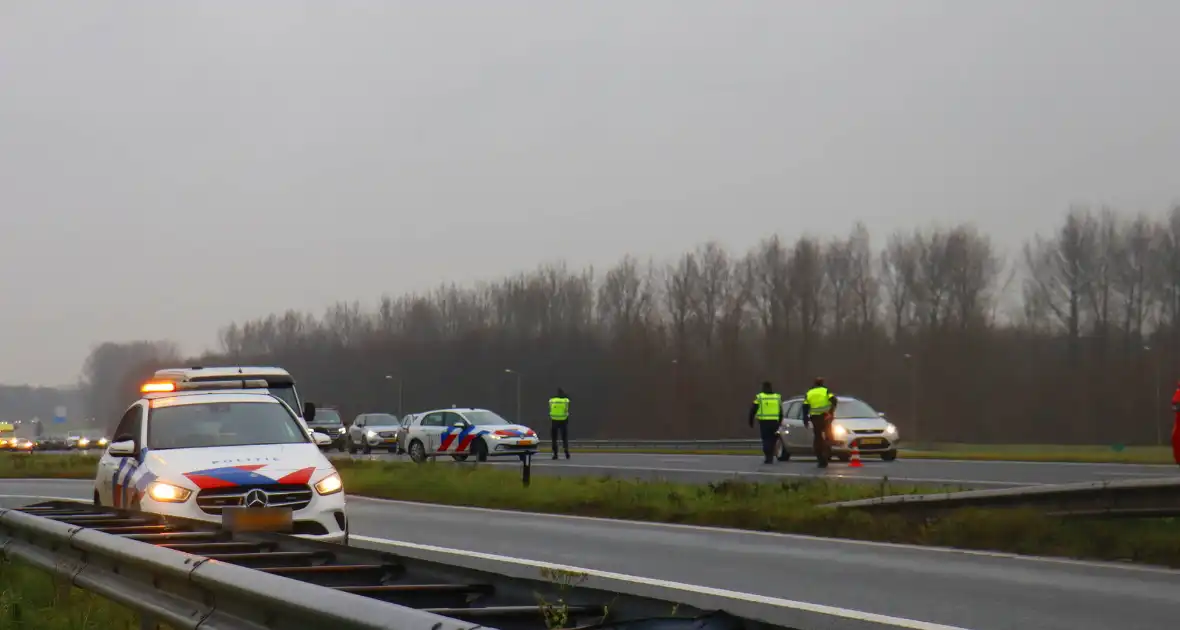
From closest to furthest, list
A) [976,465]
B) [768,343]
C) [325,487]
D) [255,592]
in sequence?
[255,592]
[325,487]
[976,465]
[768,343]

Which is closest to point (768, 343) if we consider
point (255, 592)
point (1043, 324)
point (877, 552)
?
point (1043, 324)

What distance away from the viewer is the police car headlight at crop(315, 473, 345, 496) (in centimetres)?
1114

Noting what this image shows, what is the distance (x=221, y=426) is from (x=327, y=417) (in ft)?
134

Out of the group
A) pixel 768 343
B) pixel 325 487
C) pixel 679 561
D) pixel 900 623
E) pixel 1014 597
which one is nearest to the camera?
→ pixel 900 623

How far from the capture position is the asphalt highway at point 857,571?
8.92 metres

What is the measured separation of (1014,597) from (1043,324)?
72.1 m

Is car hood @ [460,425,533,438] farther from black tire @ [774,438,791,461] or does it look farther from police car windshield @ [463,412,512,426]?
black tire @ [774,438,791,461]

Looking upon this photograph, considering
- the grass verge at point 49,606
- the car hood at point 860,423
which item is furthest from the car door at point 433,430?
the grass verge at point 49,606

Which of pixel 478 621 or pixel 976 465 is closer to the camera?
pixel 478 621

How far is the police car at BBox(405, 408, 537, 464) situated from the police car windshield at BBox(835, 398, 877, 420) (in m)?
8.48

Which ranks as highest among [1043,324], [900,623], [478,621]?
[1043,324]

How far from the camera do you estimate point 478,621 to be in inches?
160

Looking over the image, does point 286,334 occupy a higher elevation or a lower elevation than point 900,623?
higher

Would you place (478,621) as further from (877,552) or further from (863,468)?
(863,468)
